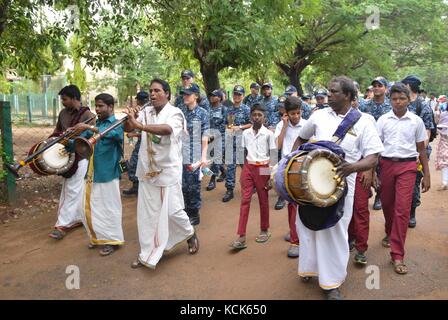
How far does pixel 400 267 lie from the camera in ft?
13.7

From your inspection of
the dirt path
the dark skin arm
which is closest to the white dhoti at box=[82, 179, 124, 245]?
the dirt path

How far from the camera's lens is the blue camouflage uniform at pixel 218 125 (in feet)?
26.5

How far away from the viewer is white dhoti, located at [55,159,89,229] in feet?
18.1

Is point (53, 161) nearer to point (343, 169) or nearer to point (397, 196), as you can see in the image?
point (343, 169)

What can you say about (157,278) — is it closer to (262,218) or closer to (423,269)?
(262,218)

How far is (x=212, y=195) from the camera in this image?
7.48 meters

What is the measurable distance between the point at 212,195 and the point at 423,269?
391cm

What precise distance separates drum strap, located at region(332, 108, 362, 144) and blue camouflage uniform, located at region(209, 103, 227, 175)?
454cm

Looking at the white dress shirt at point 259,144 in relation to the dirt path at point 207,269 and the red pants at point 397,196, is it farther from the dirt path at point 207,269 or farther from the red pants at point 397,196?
the red pants at point 397,196

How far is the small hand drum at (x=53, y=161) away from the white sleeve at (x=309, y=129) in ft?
9.68

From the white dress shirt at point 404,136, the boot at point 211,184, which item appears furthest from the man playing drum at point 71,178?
the white dress shirt at point 404,136

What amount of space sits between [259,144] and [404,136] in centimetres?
167

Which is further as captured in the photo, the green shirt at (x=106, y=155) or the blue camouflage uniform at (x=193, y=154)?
the blue camouflage uniform at (x=193, y=154)

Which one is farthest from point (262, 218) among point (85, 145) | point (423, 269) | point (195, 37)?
point (195, 37)
